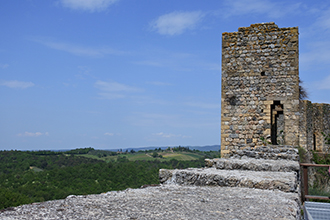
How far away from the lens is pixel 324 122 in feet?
55.2

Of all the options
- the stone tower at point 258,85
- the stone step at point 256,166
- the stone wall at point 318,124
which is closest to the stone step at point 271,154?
the stone step at point 256,166

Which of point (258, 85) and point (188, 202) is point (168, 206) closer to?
point (188, 202)

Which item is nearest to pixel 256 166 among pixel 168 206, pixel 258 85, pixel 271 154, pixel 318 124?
pixel 271 154

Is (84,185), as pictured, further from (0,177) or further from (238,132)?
(238,132)

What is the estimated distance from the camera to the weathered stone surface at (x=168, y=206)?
2.43 meters

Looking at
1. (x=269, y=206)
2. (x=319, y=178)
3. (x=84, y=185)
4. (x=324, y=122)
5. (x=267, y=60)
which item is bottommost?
(x=84, y=185)

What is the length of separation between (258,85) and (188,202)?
6.89 meters

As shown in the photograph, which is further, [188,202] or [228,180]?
[228,180]

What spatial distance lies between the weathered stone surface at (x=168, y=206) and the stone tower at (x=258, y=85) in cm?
575

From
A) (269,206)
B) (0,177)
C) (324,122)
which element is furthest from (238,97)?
(0,177)

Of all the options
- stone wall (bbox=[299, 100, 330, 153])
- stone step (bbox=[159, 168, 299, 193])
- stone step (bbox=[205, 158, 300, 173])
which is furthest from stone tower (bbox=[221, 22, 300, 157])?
stone wall (bbox=[299, 100, 330, 153])

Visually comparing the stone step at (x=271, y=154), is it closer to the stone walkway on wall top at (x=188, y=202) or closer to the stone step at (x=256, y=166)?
the stone step at (x=256, y=166)

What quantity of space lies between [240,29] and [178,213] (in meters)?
7.99

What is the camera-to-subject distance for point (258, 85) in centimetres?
917
